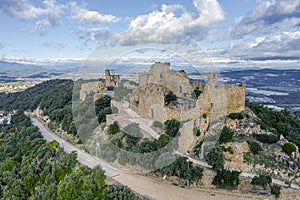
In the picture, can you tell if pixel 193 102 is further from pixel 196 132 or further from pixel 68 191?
pixel 68 191

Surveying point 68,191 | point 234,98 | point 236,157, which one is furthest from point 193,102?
point 68,191

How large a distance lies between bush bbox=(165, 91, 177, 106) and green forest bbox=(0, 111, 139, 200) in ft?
23.7

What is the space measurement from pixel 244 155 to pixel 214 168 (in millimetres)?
2763

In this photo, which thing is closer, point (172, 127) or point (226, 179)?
point (226, 179)

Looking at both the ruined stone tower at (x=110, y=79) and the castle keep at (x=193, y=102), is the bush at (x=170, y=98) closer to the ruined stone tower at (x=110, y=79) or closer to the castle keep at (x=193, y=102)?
the castle keep at (x=193, y=102)

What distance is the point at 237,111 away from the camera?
20594mm

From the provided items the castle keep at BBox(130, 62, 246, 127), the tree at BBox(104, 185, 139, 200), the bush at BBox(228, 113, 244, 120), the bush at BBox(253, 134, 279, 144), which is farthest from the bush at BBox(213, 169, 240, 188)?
the bush at BBox(228, 113, 244, 120)

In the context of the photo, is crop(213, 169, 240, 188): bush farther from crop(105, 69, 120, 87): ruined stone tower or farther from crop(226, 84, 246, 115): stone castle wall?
crop(105, 69, 120, 87): ruined stone tower

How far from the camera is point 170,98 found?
21.0m

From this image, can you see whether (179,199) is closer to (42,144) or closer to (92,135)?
(92,135)

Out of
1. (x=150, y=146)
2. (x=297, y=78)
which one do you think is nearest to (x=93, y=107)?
(x=150, y=146)

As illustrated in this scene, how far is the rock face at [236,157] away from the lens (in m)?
16.3

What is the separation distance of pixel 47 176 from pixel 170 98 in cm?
970

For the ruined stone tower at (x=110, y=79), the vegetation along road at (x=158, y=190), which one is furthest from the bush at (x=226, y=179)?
the ruined stone tower at (x=110, y=79)
